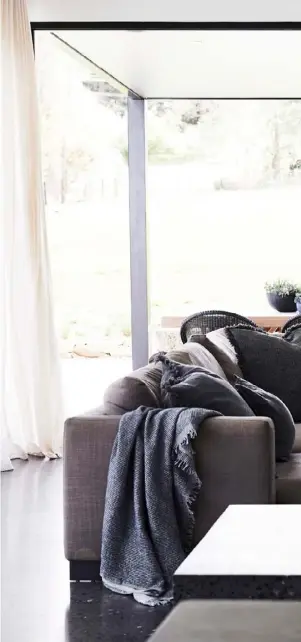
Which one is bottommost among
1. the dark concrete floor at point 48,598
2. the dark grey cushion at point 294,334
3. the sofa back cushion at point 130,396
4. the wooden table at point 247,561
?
the dark concrete floor at point 48,598

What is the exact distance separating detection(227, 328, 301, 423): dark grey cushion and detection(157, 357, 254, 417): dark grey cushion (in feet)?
3.47

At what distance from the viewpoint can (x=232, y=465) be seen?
11.3 ft

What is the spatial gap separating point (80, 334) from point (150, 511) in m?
10.5

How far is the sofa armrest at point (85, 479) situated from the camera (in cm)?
356

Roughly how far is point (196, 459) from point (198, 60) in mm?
4752

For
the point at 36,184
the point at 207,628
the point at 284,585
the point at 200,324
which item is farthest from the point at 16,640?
the point at 36,184

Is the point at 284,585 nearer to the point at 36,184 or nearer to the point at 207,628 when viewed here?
the point at 207,628

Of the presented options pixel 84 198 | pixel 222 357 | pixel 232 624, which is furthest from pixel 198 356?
Answer: pixel 84 198

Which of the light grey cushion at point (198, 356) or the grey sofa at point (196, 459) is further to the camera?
the light grey cushion at point (198, 356)

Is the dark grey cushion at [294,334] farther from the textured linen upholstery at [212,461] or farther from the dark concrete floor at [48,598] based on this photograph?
the textured linen upholstery at [212,461]

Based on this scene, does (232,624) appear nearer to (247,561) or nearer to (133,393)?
(247,561)

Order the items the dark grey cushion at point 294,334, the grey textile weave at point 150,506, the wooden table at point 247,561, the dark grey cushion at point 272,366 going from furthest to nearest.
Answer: the dark grey cushion at point 294,334, the dark grey cushion at point 272,366, the grey textile weave at point 150,506, the wooden table at point 247,561

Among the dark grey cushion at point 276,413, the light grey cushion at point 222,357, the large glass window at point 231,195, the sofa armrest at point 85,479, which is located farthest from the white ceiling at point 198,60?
the large glass window at point 231,195
